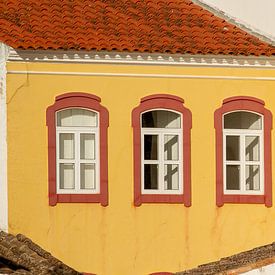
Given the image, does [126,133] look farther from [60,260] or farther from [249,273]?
[249,273]

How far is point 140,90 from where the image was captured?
1062 inches

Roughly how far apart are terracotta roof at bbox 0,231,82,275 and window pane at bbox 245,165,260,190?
4201 millimetres

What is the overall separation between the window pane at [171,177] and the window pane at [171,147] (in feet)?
0.51

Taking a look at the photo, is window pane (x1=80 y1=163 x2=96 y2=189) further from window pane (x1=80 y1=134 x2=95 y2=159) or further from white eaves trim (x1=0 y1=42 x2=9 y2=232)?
white eaves trim (x1=0 y1=42 x2=9 y2=232)

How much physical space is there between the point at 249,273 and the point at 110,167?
6.95m

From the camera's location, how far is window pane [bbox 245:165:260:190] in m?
27.7

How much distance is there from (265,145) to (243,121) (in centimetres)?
58

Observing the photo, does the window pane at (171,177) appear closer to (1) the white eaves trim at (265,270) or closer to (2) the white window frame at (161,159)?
(2) the white window frame at (161,159)

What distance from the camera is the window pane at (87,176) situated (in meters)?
26.9

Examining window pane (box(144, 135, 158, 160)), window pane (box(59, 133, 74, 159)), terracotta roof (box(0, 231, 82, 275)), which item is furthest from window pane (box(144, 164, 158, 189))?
terracotta roof (box(0, 231, 82, 275))

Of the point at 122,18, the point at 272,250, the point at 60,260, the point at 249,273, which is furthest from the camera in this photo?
the point at 122,18

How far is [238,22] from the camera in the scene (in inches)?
1125

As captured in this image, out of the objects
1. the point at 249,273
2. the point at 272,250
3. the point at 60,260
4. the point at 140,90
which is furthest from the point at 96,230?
the point at 249,273

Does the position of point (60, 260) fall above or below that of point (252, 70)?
below
